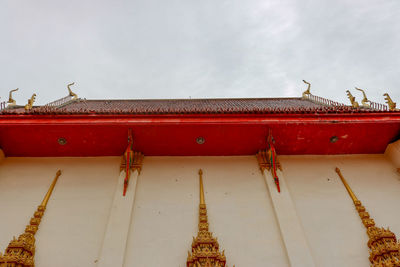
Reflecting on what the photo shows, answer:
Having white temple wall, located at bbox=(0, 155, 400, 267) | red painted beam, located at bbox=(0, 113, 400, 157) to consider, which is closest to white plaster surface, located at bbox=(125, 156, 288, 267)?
white temple wall, located at bbox=(0, 155, 400, 267)

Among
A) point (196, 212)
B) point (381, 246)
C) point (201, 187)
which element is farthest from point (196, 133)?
point (381, 246)

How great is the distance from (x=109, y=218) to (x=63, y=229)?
915 mm

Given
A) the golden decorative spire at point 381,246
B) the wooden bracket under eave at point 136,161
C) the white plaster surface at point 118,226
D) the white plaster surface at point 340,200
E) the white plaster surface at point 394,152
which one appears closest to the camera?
the golden decorative spire at point 381,246

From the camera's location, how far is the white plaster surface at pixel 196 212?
548 centimetres

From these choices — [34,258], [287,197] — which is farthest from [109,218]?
[287,197]

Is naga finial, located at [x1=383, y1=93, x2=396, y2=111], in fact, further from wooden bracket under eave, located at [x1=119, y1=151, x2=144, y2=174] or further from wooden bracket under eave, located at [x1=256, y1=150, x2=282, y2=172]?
wooden bracket under eave, located at [x1=119, y1=151, x2=144, y2=174]

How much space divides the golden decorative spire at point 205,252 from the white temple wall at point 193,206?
231 millimetres

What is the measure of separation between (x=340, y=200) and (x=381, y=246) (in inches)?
51.9

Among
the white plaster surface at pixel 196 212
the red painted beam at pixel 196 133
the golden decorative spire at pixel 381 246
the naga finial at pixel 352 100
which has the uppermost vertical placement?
the naga finial at pixel 352 100

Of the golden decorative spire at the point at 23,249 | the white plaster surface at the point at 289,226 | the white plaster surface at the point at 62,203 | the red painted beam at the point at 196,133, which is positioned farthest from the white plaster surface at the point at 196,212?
the golden decorative spire at the point at 23,249

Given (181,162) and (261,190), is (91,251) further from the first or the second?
(261,190)

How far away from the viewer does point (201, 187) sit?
6781mm

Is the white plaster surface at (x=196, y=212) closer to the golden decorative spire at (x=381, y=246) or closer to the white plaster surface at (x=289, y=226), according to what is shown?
the white plaster surface at (x=289, y=226)

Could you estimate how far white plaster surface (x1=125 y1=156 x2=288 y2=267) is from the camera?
216 inches
